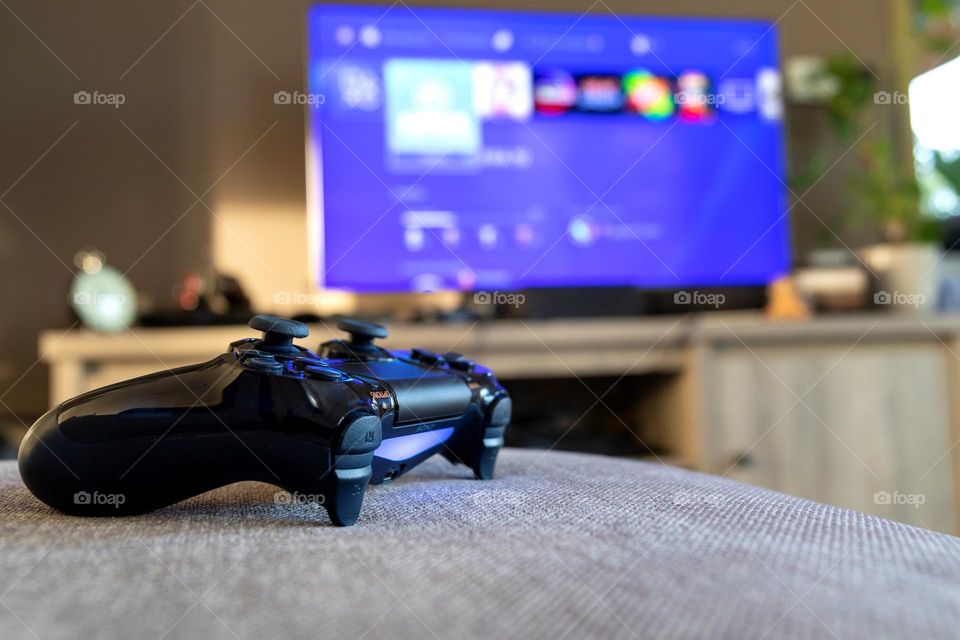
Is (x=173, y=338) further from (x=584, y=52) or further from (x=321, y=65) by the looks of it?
(x=584, y=52)

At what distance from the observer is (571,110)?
6.12 ft

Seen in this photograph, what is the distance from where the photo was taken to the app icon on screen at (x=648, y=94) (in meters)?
1.88

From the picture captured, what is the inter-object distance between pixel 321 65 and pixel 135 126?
1.62ft

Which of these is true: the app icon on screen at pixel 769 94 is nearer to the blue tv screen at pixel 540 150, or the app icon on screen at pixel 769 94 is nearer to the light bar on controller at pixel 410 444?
the blue tv screen at pixel 540 150

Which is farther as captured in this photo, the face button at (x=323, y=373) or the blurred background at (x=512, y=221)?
the blurred background at (x=512, y=221)

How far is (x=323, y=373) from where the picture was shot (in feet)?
1.44

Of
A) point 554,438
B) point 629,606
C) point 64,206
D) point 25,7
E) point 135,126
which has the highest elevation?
point 25,7

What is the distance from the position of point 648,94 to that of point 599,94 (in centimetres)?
12

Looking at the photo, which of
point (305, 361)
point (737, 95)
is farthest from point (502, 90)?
point (305, 361)

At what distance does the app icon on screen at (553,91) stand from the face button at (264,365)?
4.94 feet

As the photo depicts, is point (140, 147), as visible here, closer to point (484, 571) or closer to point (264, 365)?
point (264, 365)

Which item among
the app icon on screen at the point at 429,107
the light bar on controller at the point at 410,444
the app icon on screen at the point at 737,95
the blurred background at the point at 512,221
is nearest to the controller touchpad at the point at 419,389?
the light bar on controller at the point at 410,444

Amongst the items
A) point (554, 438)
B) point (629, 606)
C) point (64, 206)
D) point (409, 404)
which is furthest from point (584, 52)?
point (629, 606)

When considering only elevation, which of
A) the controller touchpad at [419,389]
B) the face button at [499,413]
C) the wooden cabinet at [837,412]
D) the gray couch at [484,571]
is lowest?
the wooden cabinet at [837,412]
